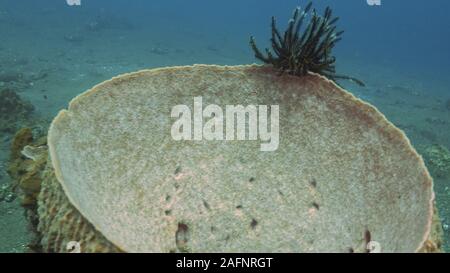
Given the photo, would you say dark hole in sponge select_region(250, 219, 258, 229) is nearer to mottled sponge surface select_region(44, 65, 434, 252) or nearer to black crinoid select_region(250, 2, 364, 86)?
mottled sponge surface select_region(44, 65, 434, 252)

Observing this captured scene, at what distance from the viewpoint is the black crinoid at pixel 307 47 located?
378 centimetres

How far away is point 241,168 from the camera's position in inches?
145

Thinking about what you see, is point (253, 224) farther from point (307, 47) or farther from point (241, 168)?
point (307, 47)

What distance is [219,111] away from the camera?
382cm

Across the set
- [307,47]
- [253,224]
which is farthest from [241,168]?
[307,47]

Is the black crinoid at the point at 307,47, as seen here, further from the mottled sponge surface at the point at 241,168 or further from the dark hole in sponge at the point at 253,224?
the dark hole in sponge at the point at 253,224

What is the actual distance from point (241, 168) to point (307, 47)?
1.42 m

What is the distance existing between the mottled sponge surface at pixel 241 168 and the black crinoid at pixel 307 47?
15 centimetres

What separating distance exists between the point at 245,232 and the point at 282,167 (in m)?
0.71

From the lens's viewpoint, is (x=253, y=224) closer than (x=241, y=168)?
Yes

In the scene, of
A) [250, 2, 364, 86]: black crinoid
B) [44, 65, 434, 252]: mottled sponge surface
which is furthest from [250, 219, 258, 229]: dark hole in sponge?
[250, 2, 364, 86]: black crinoid

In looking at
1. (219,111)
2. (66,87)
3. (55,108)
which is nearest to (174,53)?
(66,87)
